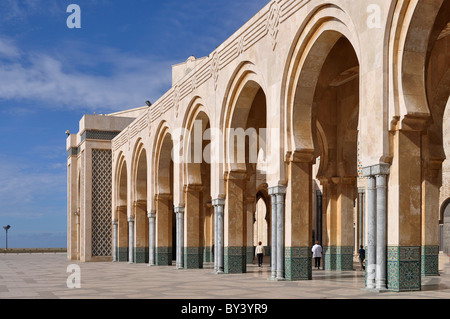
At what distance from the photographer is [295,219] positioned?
9.49 metres

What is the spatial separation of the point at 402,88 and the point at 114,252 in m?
16.3

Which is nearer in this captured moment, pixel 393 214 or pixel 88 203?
pixel 393 214

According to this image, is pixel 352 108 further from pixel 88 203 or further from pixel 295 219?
pixel 88 203

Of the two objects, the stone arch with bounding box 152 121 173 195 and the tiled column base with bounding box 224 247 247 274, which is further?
the stone arch with bounding box 152 121 173 195

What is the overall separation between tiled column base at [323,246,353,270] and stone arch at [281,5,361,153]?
383 centimetres

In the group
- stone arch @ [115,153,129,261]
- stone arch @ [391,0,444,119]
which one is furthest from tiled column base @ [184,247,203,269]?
stone arch @ [391,0,444,119]

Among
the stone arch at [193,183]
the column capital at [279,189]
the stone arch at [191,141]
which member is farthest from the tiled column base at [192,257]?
the column capital at [279,189]

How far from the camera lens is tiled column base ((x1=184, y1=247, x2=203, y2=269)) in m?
14.2

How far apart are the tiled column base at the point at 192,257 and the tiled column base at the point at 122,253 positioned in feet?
23.4

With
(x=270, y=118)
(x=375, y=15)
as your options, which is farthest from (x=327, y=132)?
(x=375, y=15)

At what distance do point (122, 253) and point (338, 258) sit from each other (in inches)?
408

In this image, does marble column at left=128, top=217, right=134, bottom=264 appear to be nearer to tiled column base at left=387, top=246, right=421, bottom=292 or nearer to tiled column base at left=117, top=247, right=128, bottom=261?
tiled column base at left=117, top=247, right=128, bottom=261

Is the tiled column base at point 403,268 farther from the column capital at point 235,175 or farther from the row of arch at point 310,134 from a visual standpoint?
the column capital at point 235,175

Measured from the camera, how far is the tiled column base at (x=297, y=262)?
9461 millimetres
